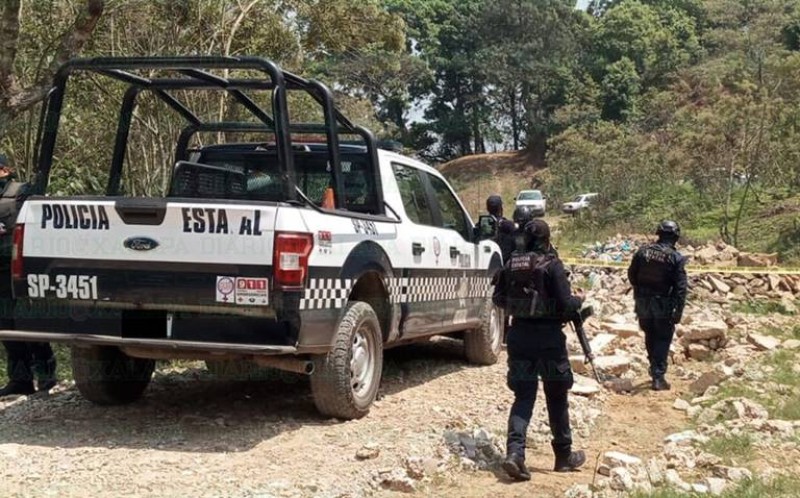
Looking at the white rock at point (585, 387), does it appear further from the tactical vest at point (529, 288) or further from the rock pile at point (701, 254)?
the rock pile at point (701, 254)

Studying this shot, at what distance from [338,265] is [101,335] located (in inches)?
59.0

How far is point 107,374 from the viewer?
242 inches

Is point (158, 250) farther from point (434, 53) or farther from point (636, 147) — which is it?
point (434, 53)

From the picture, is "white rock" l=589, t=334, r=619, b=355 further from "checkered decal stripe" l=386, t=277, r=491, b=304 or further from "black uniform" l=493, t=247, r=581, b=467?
"black uniform" l=493, t=247, r=581, b=467

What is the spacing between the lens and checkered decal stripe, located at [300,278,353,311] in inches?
203

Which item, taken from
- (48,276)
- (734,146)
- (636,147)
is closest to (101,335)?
(48,276)

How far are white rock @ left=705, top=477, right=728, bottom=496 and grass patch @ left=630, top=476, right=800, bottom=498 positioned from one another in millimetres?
34

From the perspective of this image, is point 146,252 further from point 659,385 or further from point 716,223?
point 716,223

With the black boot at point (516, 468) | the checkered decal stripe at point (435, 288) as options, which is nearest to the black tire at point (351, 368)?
the checkered decal stripe at point (435, 288)

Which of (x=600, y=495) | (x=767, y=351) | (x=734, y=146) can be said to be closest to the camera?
(x=600, y=495)

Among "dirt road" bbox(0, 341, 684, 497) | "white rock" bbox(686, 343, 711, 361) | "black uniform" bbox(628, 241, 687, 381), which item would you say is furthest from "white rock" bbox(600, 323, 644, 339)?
"dirt road" bbox(0, 341, 684, 497)

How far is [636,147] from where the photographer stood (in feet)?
119

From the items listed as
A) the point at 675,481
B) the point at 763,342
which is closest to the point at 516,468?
the point at 675,481

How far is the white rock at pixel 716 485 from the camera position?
4691 millimetres
